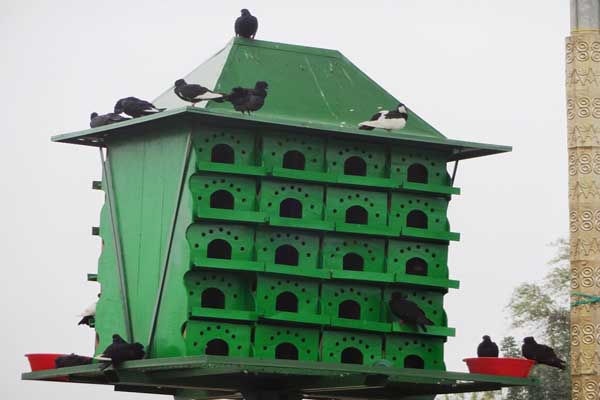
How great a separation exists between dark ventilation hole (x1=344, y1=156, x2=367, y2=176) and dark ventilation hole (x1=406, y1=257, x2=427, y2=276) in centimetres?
84

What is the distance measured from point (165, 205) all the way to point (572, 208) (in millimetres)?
3969

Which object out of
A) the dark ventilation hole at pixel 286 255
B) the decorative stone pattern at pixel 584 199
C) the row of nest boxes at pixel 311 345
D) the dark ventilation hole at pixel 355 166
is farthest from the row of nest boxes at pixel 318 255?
the decorative stone pattern at pixel 584 199

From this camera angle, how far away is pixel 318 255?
15.6 meters

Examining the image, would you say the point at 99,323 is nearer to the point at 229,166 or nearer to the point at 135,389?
the point at 135,389

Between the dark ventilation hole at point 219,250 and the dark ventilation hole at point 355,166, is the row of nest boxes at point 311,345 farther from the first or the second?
the dark ventilation hole at point 355,166

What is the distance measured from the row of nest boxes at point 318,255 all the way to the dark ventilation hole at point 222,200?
1.08 feet

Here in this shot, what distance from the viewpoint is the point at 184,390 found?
1748cm

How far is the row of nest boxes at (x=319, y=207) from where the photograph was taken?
15.4 metres

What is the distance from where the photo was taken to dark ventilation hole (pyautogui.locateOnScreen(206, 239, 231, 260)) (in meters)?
15.7

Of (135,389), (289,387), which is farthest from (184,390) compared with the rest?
Answer: (289,387)

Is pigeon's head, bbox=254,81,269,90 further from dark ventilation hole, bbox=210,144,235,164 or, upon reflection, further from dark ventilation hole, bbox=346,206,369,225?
dark ventilation hole, bbox=346,206,369,225

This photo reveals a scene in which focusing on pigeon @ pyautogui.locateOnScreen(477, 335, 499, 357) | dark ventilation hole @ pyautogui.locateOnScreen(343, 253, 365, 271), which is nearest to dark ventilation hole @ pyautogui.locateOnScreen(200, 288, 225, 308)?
dark ventilation hole @ pyautogui.locateOnScreen(343, 253, 365, 271)

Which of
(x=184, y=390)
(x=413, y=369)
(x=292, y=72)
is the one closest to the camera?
(x=413, y=369)

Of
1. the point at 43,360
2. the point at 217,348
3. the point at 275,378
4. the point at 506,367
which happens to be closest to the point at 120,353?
the point at 217,348
